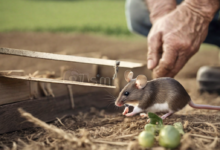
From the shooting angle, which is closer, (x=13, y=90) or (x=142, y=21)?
(x=13, y=90)

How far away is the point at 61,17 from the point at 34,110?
32.9 ft

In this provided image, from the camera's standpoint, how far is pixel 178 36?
263 cm

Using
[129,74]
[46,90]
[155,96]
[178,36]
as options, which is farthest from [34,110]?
[178,36]

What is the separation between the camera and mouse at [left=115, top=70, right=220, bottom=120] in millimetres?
2076

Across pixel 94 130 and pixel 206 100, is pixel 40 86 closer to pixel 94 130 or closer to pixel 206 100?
pixel 94 130

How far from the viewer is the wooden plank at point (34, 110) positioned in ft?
7.24

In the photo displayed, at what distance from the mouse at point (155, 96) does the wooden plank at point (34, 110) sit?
2.73 feet

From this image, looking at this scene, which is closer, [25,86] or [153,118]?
[153,118]

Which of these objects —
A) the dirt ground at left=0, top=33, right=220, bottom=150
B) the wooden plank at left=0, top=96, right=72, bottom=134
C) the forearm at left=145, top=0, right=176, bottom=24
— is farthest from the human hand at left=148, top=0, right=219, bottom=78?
the wooden plank at left=0, top=96, right=72, bottom=134

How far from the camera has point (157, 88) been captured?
2.11 m

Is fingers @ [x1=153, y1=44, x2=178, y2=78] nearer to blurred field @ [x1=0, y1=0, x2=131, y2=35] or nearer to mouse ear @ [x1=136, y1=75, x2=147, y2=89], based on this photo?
mouse ear @ [x1=136, y1=75, x2=147, y2=89]

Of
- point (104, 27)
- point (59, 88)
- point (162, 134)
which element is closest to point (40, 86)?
point (59, 88)

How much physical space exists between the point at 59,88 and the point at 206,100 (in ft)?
7.01

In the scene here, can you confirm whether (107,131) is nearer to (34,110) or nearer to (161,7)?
(34,110)
